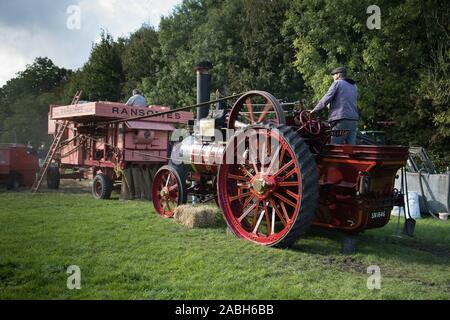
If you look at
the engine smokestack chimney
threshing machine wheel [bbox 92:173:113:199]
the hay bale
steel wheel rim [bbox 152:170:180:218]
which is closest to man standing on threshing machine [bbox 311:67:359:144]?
the hay bale

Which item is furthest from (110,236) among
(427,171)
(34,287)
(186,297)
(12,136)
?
(12,136)

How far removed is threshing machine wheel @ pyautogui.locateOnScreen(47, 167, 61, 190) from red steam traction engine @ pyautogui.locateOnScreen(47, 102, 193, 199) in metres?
0.78

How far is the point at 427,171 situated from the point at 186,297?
8535mm

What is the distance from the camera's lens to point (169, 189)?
7.65 m

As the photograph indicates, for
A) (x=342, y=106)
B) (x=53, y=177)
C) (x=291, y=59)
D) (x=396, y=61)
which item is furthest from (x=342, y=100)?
(x=291, y=59)

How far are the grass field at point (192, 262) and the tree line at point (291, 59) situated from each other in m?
5.53

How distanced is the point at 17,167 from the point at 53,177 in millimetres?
1103

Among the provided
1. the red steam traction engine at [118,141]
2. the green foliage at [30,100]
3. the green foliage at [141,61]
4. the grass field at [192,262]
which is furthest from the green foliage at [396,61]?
the green foliage at [30,100]

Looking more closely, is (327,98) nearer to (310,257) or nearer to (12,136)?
(310,257)

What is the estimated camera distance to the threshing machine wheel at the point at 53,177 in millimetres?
11984

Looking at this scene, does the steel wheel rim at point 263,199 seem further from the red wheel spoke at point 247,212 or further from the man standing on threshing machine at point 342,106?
the man standing on threshing machine at point 342,106

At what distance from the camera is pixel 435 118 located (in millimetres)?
14180

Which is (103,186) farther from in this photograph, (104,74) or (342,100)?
(104,74)

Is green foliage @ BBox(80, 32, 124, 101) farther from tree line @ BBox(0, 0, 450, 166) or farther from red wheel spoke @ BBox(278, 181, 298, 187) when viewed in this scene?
red wheel spoke @ BBox(278, 181, 298, 187)
